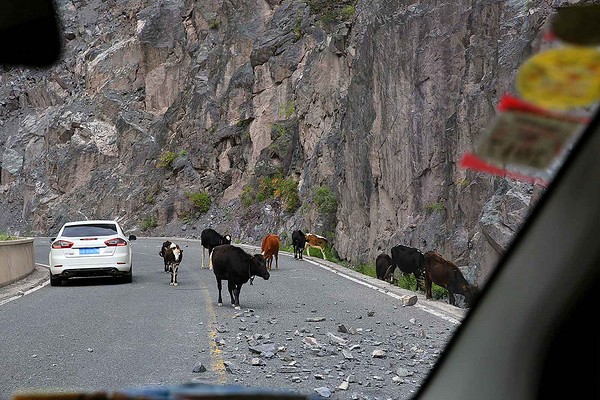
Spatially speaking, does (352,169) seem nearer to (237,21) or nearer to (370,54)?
(370,54)

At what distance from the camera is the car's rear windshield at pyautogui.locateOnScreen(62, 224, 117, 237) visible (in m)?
17.2

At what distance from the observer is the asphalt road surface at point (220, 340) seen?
626cm

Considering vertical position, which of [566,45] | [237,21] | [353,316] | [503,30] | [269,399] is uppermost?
[237,21]

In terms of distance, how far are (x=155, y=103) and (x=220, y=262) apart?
63.5 m

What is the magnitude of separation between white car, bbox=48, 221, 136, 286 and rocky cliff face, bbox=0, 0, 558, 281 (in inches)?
169

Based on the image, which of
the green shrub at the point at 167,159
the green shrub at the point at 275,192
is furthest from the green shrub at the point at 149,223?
the green shrub at the point at 275,192

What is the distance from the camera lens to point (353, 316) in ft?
34.3

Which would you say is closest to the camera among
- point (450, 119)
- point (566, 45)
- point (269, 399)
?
point (566, 45)

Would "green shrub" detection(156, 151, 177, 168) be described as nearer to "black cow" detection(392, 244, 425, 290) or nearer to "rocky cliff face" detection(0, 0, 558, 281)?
"rocky cliff face" detection(0, 0, 558, 281)

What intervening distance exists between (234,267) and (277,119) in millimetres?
40054

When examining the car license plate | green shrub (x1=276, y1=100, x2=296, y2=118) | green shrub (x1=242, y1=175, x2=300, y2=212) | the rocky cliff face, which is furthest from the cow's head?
green shrub (x1=276, y1=100, x2=296, y2=118)

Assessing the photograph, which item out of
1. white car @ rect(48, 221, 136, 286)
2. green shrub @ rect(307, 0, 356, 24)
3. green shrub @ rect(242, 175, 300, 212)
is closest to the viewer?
white car @ rect(48, 221, 136, 286)

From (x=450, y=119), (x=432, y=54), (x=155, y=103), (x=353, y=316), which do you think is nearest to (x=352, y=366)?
(x=353, y=316)

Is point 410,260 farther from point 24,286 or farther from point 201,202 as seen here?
point 201,202
